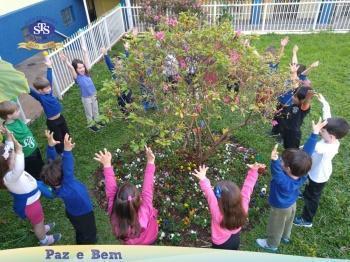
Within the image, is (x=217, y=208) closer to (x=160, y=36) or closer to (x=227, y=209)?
(x=227, y=209)

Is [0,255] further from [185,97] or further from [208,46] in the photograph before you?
[208,46]

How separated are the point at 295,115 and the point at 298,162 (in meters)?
1.75

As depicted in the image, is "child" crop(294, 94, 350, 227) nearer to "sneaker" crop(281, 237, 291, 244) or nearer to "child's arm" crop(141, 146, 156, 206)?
"sneaker" crop(281, 237, 291, 244)

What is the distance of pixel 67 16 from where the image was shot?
37.8ft

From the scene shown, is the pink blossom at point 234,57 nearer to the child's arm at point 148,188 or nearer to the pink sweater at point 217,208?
the pink sweater at point 217,208

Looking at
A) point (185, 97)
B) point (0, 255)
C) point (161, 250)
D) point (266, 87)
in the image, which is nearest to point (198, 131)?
point (185, 97)

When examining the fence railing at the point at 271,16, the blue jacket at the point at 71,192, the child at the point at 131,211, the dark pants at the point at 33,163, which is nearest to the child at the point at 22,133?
the dark pants at the point at 33,163

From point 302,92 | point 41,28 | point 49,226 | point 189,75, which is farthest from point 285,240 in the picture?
point 41,28

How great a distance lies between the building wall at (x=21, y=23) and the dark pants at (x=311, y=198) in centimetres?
858

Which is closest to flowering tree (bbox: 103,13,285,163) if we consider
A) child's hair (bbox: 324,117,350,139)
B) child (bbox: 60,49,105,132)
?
child's hair (bbox: 324,117,350,139)

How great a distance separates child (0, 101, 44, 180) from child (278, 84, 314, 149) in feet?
11.0

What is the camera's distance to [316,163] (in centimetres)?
324

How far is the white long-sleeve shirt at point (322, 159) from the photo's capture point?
3.11 metres

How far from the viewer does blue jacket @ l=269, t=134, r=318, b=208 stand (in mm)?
2750
